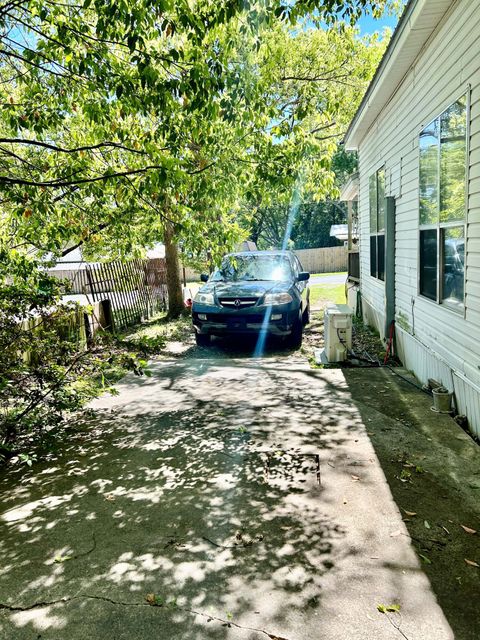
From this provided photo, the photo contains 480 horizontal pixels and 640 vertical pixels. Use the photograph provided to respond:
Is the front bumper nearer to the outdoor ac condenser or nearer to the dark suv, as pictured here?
the dark suv

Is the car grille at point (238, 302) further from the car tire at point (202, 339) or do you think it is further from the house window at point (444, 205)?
the house window at point (444, 205)

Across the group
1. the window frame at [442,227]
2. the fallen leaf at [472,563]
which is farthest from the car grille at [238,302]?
the fallen leaf at [472,563]

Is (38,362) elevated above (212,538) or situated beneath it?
elevated above

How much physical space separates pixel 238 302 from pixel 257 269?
1.42m

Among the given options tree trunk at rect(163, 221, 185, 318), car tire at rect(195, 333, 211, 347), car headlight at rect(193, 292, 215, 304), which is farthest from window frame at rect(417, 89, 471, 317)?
tree trunk at rect(163, 221, 185, 318)

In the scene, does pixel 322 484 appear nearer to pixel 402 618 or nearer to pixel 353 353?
pixel 402 618

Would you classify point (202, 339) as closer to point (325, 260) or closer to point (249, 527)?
point (249, 527)

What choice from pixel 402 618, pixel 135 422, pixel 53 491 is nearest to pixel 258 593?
pixel 402 618

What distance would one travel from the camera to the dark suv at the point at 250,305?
853cm

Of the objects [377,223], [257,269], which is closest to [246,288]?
[257,269]

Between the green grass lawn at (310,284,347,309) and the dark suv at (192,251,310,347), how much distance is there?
6.73 m

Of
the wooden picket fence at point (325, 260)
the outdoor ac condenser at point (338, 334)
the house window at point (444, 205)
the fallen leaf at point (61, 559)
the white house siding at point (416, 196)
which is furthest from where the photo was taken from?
the wooden picket fence at point (325, 260)

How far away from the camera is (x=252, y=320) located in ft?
28.0

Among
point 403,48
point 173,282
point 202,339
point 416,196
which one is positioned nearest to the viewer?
point 403,48
